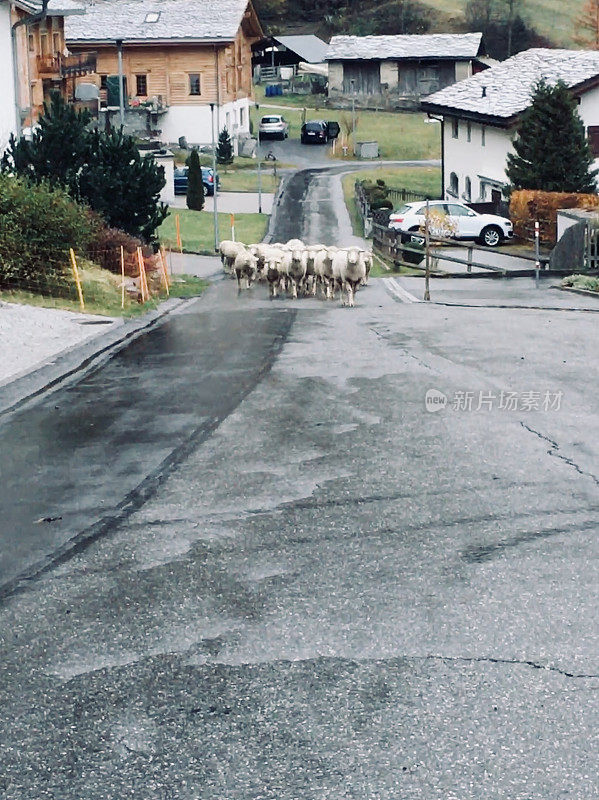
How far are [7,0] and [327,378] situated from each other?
3357 centimetres

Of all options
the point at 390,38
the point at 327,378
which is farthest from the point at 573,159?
the point at 390,38

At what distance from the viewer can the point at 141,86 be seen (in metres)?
83.9

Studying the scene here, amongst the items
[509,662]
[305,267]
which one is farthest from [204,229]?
[509,662]

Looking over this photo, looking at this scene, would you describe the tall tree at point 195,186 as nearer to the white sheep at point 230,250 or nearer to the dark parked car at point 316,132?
the white sheep at point 230,250

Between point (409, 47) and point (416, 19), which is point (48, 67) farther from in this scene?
point (416, 19)

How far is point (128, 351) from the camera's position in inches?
903

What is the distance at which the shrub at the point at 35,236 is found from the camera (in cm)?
2892

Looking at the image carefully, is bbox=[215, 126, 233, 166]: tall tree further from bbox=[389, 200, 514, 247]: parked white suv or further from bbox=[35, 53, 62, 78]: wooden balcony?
bbox=[389, 200, 514, 247]: parked white suv

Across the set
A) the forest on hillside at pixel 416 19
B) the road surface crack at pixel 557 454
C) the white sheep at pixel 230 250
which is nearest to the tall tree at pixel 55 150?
the white sheep at pixel 230 250

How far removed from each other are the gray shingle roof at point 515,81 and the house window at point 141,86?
89.8ft

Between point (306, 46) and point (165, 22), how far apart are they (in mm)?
34301

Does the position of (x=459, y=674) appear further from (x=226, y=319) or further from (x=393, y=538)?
(x=226, y=319)

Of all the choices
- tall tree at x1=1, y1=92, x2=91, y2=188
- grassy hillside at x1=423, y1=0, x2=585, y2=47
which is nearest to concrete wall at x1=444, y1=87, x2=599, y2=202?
tall tree at x1=1, y1=92, x2=91, y2=188

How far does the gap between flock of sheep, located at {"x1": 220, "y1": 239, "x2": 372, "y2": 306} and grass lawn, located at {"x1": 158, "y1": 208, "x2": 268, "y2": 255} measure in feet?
38.9
